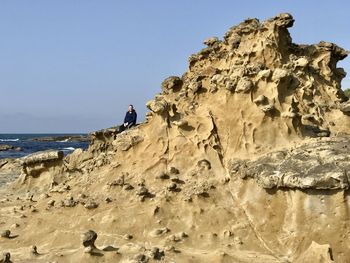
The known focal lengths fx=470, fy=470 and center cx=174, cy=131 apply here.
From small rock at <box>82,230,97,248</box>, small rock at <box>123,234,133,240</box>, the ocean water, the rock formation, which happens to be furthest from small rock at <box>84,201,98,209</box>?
the ocean water

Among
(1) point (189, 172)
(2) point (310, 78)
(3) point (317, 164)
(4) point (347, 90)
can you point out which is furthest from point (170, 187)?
(4) point (347, 90)

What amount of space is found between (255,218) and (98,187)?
292 cm

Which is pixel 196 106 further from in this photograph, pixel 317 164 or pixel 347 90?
pixel 347 90

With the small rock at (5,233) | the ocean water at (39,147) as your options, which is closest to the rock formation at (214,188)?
the small rock at (5,233)

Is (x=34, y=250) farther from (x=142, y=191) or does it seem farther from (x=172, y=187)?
(x=172, y=187)

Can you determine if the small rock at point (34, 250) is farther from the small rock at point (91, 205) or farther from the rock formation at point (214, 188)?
the small rock at point (91, 205)

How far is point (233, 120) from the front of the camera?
8.16m

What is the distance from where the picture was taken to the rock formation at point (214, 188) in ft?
20.9

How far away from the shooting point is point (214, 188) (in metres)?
7.60

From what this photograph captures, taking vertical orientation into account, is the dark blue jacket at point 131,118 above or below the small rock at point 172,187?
above

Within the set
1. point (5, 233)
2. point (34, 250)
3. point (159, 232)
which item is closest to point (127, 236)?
point (159, 232)

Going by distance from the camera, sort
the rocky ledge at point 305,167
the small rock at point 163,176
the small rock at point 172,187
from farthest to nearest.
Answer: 1. the small rock at point 163,176
2. the small rock at point 172,187
3. the rocky ledge at point 305,167

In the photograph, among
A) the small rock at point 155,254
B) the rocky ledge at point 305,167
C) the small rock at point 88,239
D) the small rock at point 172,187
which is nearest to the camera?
the small rock at point 155,254

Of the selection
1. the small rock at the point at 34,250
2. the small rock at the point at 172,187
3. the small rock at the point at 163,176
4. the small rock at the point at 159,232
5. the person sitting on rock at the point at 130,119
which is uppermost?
the person sitting on rock at the point at 130,119
